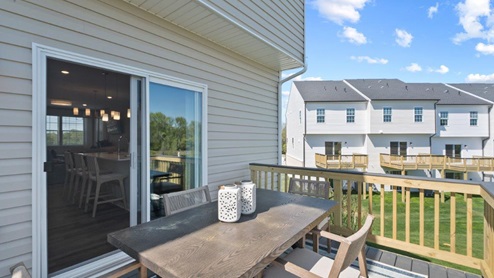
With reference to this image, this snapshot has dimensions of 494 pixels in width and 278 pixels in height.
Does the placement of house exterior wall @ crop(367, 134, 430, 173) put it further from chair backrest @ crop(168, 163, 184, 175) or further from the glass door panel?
chair backrest @ crop(168, 163, 184, 175)

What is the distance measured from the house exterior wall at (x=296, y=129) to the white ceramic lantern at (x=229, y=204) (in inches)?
601

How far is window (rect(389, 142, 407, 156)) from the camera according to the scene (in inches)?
639

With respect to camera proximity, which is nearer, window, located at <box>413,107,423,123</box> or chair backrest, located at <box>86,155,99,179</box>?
chair backrest, located at <box>86,155,99,179</box>

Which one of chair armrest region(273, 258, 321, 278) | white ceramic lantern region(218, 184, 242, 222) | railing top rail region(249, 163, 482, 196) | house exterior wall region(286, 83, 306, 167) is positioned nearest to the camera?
chair armrest region(273, 258, 321, 278)

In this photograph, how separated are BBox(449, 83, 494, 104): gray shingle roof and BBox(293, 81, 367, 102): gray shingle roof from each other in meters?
9.66

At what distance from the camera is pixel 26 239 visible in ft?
5.93

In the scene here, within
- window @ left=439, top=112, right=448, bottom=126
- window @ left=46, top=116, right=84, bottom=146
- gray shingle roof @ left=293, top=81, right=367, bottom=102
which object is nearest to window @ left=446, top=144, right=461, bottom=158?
window @ left=439, top=112, right=448, bottom=126

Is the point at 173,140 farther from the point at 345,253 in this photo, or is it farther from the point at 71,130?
the point at 71,130

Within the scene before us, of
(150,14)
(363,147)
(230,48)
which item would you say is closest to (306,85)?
(363,147)

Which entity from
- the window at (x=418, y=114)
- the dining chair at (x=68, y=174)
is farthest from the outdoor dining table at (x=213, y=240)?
the window at (x=418, y=114)

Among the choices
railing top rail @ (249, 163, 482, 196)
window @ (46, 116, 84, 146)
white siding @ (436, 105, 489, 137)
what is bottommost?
railing top rail @ (249, 163, 482, 196)

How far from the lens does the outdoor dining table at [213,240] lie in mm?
1107

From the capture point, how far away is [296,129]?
18.6m

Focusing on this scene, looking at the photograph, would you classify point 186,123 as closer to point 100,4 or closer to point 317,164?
point 100,4
